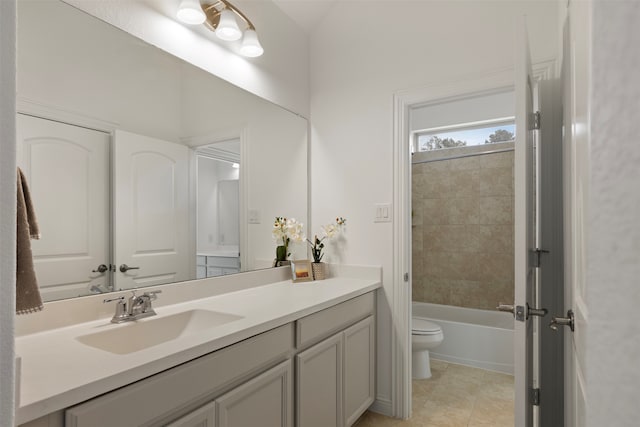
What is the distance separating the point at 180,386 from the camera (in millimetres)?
1050

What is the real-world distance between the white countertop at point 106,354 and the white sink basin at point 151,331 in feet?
0.09

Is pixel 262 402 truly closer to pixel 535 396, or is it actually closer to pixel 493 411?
pixel 535 396

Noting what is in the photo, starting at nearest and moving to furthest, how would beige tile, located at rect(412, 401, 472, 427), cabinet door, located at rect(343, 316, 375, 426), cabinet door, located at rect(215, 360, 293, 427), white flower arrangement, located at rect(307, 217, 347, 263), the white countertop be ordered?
1. the white countertop
2. cabinet door, located at rect(215, 360, 293, 427)
3. cabinet door, located at rect(343, 316, 375, 426)
4. beige tile, located at rect(412, 401, 472, 427)
5. white flower arrangement, located at rect(307, 217, 347, 263)

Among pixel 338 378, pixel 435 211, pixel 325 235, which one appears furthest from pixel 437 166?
pixel 338 378

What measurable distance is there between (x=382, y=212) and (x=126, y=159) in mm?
1470

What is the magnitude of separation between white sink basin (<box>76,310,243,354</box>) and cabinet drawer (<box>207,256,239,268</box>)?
38 cm

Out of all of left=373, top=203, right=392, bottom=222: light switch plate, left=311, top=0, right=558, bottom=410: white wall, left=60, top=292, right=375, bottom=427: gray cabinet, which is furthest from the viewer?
left=373, top=203, right=392, bottom=222: light switch plate

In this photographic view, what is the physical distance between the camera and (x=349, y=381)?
195cm

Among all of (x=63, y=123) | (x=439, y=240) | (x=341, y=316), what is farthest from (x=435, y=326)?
(x=63, y=123)

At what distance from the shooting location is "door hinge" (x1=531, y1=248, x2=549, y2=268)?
1.59 metres

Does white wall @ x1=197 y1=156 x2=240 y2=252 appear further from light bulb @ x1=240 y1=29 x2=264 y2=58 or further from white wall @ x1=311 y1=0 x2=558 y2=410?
white wall @ x1=311 y1=0 x2=558 y2=410

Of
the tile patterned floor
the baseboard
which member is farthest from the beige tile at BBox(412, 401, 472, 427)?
the baseboard

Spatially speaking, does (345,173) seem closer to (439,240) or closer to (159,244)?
(159,244)

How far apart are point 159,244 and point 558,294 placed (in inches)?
78.2
